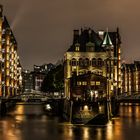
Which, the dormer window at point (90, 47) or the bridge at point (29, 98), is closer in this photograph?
the dormer window at point (90, 47)

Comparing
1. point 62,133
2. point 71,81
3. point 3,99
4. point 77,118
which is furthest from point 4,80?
point 62,133

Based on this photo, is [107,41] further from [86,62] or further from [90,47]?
[86,62]

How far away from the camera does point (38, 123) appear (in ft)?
281

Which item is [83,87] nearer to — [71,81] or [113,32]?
[71,81]

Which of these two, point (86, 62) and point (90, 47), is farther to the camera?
point (90, 47)

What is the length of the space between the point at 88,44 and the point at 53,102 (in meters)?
14.8

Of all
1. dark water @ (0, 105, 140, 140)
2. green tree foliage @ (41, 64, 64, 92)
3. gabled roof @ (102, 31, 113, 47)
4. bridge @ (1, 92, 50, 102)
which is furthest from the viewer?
green tree foliage @ (41, 64, 64, 92)

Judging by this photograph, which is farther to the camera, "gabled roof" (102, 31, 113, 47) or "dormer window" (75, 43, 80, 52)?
"gabled roof" (102, 31, 113, 47)

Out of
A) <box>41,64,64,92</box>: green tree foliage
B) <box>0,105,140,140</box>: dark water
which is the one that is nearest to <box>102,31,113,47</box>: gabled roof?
<box>41,64,64,92</box>: green tree foliage

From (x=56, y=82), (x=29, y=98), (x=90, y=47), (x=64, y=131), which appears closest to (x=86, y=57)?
(x=90, y=47)

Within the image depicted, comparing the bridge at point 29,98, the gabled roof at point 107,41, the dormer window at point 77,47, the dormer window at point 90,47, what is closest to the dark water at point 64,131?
the dormer window at point 90,47

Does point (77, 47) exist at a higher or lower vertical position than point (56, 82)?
higher

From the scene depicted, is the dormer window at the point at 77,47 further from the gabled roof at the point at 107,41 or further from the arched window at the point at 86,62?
the gabled roof at the point at 107,41

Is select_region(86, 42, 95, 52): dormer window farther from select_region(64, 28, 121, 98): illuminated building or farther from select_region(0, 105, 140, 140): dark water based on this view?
select_region(0, 105, 140, 140): dark water
